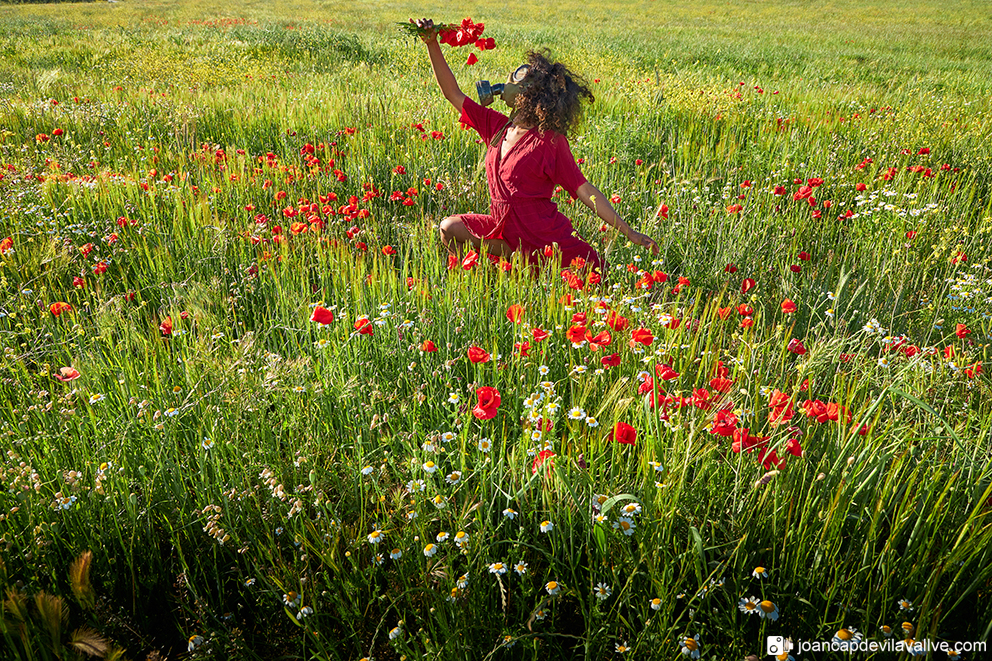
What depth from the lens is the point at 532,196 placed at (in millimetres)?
3072

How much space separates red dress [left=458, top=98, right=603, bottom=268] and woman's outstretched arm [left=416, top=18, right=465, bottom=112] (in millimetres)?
346

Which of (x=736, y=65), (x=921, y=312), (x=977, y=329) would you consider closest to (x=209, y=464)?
(x=921, y=312)

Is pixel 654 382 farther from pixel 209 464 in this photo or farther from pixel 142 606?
pixel 142 606

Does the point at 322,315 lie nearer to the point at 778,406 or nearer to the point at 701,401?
the point at 701,401

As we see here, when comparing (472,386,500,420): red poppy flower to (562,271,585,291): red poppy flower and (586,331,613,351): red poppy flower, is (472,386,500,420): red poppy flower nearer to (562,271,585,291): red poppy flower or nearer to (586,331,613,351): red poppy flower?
(586,331,613,351): red poppy flower

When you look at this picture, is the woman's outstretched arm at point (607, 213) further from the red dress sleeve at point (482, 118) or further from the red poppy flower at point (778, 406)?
the red poppy flower at point (778, 406)

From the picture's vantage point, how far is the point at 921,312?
2.67 metres

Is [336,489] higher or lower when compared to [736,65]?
lower

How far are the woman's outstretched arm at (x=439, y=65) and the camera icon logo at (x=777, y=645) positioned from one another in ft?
9.43

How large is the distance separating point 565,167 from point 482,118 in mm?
666

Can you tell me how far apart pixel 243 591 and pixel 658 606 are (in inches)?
41.2

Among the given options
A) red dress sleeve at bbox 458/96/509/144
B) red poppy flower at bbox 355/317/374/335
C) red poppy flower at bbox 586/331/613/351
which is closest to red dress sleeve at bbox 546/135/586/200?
red dress sleeve at bbox 458/96/509/144

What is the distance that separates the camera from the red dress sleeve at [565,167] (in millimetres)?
2963

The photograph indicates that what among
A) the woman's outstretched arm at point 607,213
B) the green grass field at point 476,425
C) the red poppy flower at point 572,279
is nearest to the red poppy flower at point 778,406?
the green grass field at point 476,425
